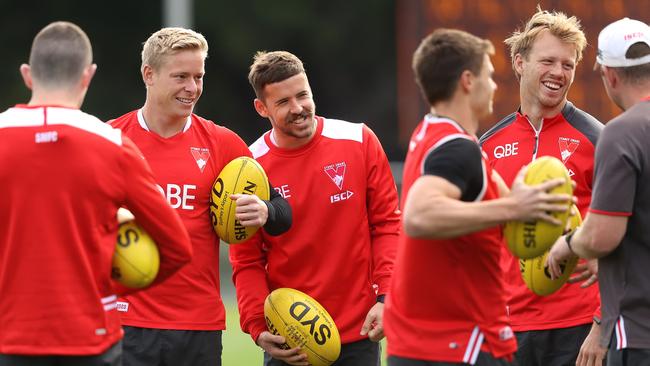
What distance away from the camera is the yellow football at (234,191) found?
5816 millimetres

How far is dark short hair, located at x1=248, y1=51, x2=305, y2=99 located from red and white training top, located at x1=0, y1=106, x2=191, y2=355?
1.44 metres

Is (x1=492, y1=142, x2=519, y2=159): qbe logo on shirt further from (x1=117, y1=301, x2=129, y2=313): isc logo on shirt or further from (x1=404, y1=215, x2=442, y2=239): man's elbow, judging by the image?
(x1=117, y1=301, x2=129, y2=313): isc logo on shirt

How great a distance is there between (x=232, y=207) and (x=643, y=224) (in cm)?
188

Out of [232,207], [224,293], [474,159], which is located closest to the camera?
[474,159]

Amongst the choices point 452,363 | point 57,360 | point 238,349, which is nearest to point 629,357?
point 452,363

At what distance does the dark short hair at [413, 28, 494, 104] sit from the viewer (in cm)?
466

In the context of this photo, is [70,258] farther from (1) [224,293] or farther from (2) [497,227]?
Result: (1) [224,293]

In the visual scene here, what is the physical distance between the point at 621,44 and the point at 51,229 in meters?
2.32

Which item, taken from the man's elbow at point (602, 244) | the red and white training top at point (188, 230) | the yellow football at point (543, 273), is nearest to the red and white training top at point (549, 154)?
the yellow football at point (543, 273)

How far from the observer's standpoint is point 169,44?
19.7 ft

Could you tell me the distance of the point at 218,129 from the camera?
616 cm

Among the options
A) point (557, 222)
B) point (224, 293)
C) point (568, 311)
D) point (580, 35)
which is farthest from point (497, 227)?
point (224, 293)

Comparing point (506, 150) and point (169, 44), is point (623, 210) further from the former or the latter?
point (169, 44)

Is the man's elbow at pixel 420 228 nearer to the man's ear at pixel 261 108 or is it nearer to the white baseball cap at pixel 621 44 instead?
the white baseball cap at pixel 621 44
